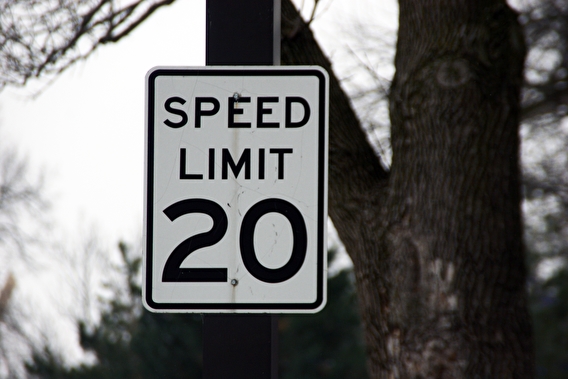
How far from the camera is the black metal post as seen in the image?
76.4 inches

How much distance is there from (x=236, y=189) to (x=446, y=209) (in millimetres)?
1632

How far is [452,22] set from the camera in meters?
3.54

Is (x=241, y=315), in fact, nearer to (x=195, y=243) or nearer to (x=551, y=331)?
(x=195, y=243)

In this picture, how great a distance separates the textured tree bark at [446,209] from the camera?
321 cm

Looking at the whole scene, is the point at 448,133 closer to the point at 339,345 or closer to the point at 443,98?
the point at 443,98

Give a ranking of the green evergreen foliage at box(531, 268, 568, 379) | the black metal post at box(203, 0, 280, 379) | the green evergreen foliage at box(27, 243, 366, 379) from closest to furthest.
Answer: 1. the black metal post at box(203, 0, 280, 379)
2. the green evergreen foliage at box(531, 268, 568, 379)
3. the green evergreen foliage at box(27, 243, 366, 379)

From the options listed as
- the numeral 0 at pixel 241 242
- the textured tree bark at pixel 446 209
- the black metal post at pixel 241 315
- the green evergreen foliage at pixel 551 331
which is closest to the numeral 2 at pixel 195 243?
the numeral 0 at pixel 241 242

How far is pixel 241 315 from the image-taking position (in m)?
1.94

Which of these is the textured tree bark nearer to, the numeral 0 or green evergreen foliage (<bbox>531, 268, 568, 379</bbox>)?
the numeral 0

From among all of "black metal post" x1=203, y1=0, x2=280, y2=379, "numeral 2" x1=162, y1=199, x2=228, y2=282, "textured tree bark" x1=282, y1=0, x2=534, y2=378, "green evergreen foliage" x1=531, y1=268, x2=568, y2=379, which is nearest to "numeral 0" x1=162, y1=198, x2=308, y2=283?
"numeral 2" x1=162, y1=199, x2=228, y2=282

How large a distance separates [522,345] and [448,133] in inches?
42.2

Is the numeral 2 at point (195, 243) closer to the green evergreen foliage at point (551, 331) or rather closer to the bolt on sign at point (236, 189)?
the bolt on sign at point (236, 189)

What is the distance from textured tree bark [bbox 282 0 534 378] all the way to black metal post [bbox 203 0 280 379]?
55.5 inches

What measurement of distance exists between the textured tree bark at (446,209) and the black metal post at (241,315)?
1410 mm
